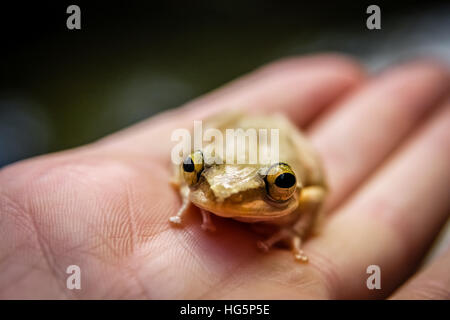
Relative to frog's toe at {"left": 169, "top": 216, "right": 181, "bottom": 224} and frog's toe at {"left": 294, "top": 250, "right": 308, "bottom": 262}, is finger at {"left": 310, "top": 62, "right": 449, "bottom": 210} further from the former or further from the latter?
frog's toe at {"left": 169, "top": 216, "right": 181, "bottom": 224}

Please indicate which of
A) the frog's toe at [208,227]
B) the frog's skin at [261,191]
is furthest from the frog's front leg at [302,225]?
the frog's toe at [208,227]

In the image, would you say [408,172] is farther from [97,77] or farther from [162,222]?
[97,77]

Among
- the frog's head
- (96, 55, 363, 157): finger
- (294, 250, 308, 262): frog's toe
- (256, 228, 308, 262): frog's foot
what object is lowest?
(294, 250, 308, 262): frog's toe

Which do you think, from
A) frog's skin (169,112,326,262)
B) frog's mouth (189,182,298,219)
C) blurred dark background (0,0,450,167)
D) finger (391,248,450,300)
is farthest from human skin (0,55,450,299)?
blurred dark background (0,0,450,167)

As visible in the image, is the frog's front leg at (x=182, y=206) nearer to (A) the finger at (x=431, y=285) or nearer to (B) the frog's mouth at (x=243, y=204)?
(B) the frog's mouth at (x=243, y=204)

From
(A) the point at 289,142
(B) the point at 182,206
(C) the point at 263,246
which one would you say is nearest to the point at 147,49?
(A) the point at 289,142

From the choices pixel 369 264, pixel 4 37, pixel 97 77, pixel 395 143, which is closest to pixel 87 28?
pixel 97 77

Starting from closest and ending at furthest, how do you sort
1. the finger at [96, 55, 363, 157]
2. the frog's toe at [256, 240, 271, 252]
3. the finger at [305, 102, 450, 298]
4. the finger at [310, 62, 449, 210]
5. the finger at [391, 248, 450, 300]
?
the finger at [391, 248, 450, 300], the frog's toe at [256, 240, 271, 252], the finger at [305, 102, 450, 298], the finger at [310, 62, 449, 210], the finger at [96, 55, 363, 157]
